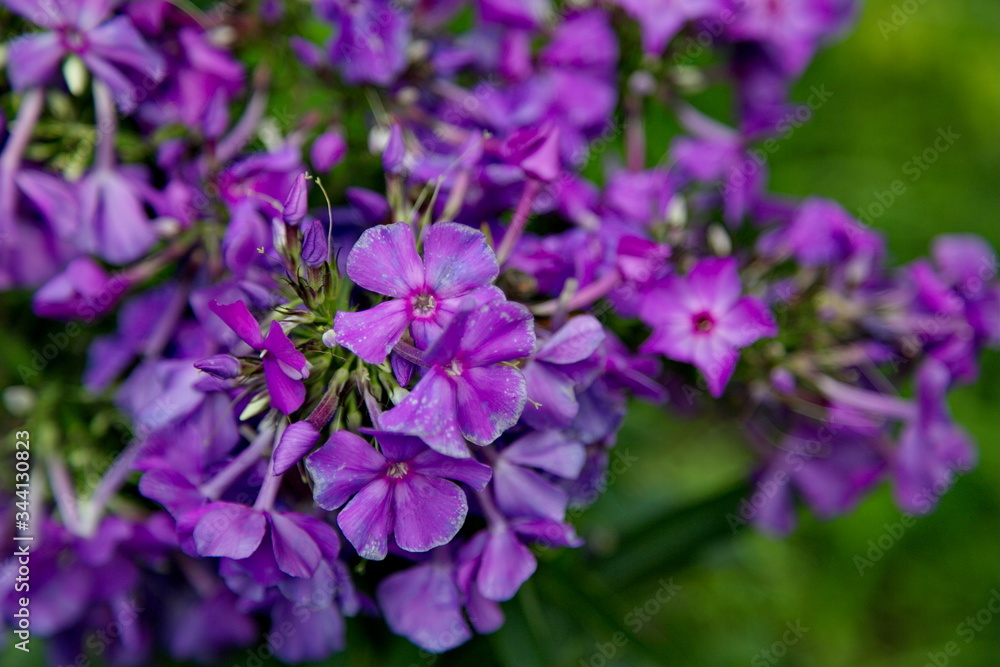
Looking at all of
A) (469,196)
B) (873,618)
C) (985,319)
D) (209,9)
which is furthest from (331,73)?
(873,618)

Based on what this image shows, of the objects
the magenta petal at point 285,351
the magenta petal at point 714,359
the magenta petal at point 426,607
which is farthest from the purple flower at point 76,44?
the magenta petal at point 714,359

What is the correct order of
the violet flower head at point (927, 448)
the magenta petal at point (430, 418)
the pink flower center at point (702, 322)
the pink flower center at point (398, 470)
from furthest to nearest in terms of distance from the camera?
1. the violet flower head at point (927, 448)
2. the pink flower center at point (702, 322)
3. the pink flower center at point (398, 470)
4. the magenta petal at point (430, 418)

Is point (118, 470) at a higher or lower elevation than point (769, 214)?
lower

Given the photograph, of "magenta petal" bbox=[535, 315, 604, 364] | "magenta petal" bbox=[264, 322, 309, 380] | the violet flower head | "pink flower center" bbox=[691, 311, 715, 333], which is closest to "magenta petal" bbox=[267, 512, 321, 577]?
"magenta petal" bbox=[264, 322, 309, 380]

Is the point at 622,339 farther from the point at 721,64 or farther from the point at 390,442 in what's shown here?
the point at 721,64

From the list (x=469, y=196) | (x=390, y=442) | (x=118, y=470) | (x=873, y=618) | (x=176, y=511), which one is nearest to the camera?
(x=390, y=442)

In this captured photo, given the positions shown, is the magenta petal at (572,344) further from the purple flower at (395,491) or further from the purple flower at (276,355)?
→ the purple flower at (276,355)
